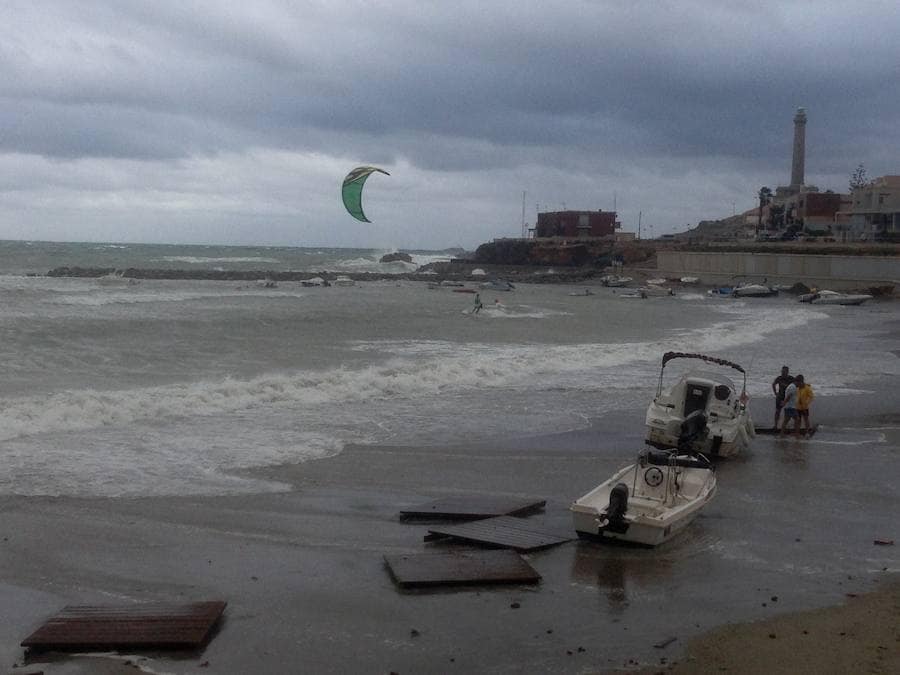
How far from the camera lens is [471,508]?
33.4 ft

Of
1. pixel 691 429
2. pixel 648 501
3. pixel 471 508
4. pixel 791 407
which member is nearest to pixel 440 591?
pixel 471 508

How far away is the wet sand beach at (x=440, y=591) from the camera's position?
21.7ft

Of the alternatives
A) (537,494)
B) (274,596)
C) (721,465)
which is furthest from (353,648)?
(721,465)

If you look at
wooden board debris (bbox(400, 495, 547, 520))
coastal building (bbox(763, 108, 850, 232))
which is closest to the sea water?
wooden board debris (bbox(400, 495, 547, 520))

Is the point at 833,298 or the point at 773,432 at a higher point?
the point at 833,298

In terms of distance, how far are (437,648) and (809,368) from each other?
779 inches

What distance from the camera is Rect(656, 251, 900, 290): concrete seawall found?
61.0 m

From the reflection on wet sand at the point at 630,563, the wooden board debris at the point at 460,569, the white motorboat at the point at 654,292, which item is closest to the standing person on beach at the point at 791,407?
the reflection on wet sand at the point at 630,563

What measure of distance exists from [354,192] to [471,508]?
14.7 m

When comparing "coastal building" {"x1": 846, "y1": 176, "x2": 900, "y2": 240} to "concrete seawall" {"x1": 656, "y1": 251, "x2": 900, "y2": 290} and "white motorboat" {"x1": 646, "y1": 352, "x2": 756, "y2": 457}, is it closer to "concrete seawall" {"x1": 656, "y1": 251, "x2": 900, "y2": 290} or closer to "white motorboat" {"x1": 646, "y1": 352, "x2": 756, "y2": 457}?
"concrete seawall" {"x1": 656, "y1": 251, "x2": 900, "y2": 290}

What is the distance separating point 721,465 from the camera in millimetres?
13211

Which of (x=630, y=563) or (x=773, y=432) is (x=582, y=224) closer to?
(x=773, y=432)

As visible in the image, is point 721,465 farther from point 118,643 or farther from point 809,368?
point 809,368

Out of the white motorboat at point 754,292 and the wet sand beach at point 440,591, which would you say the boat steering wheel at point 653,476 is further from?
the white motorboat at point 754,292
